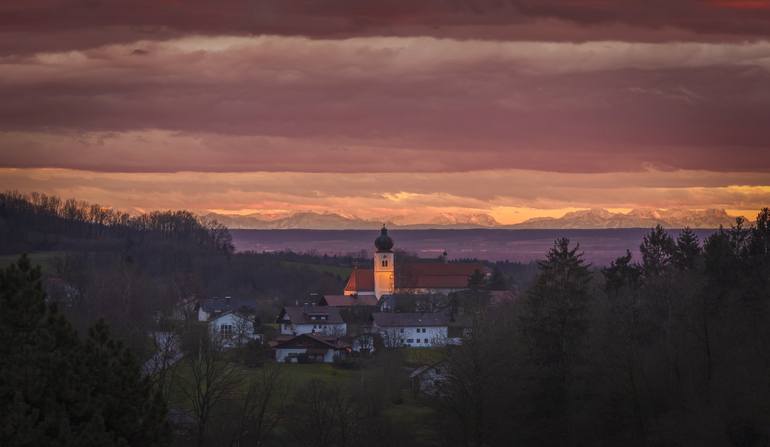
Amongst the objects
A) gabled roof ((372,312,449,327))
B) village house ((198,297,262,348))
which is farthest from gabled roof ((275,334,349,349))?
gabled roof ((372,312,449,327))

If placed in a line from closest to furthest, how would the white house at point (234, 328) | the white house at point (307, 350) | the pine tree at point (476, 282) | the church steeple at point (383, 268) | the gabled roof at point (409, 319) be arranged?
the white house at point (234, 328)
the white house at point (307, 350)
the gabled roof at point (409, 319)
the pine tree at point (476, 282)
the church steeple at point (383, 268)

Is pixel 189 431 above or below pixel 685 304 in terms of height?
below

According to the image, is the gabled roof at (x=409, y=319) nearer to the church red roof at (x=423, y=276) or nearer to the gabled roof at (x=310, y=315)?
the gabled roof at (x=310, y=315)

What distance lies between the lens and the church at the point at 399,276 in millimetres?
161375

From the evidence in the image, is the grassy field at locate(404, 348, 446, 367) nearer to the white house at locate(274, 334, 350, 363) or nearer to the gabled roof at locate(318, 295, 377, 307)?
the white house at locate(274, 334, 350, 363)


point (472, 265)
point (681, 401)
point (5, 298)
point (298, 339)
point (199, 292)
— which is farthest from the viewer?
point (472, 265)

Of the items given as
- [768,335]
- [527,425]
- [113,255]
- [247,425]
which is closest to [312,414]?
[247,425]

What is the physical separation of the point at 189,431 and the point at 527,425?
1528cm

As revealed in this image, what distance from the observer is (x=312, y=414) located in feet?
174

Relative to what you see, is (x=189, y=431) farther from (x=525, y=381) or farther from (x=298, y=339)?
(x=298, y=339)

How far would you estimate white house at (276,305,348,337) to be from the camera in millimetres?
113312

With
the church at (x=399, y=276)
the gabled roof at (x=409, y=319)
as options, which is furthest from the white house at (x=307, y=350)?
the church at (x=399, y=276)

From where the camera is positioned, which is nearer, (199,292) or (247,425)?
(247,425)

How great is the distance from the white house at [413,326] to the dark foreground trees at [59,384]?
7400cm
